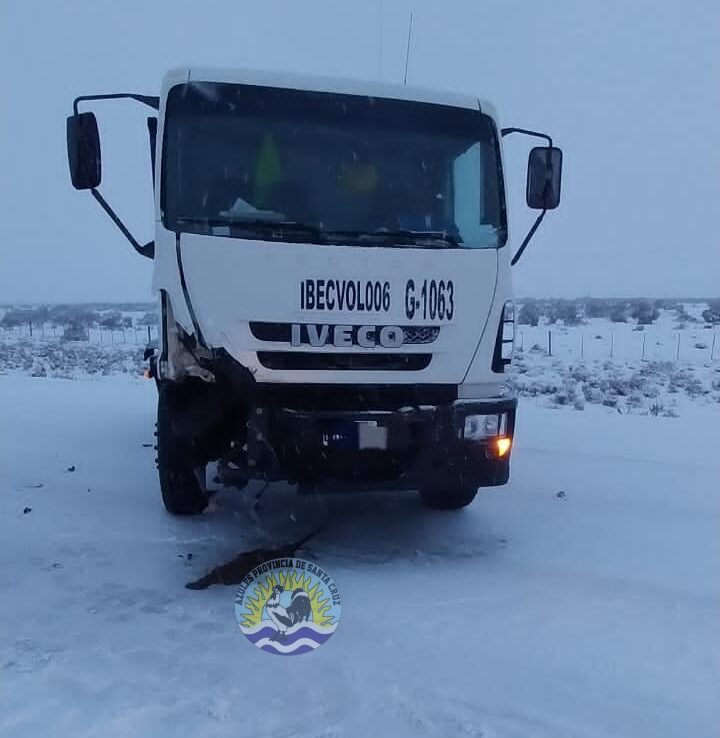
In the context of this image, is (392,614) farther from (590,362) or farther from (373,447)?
(590,362)

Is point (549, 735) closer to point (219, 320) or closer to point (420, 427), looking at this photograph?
point (420, 427)

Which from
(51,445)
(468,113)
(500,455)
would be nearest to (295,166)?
(468,113)

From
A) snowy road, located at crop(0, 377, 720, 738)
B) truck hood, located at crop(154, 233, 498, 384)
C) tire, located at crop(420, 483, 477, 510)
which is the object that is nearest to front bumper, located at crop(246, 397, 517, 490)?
truck hood, located at crop(154, 233, 498, 384)

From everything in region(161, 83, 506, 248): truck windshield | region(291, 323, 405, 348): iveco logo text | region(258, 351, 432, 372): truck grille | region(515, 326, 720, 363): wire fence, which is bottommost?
region(515, 326, 720, 363): wire fence

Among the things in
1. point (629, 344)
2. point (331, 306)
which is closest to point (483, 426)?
point (331, 306)

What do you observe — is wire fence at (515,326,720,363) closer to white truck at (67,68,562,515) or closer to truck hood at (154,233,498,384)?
white truck at (67,68,562,515)

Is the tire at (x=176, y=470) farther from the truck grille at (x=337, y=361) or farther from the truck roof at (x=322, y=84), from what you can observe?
the truck roof at (x=322, y=84)

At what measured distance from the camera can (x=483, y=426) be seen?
11.6 ft

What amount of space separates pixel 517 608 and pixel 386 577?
69cm

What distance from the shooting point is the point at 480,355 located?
11.7 ft

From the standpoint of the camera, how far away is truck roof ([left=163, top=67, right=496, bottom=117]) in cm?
362

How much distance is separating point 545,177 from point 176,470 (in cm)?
304

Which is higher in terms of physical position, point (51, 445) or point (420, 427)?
point (420, 427)

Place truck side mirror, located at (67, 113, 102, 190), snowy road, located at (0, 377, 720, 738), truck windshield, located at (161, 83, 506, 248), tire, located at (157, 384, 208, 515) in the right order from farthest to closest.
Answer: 1. tire, located at (157, 384, 208, 515)
2. truck side mirror, located at (67, 113, 102, 190)
3. truck windshield, located at (161, 83, 506, 248)
4. snowy road, located at (0, 377, 720, 738)
